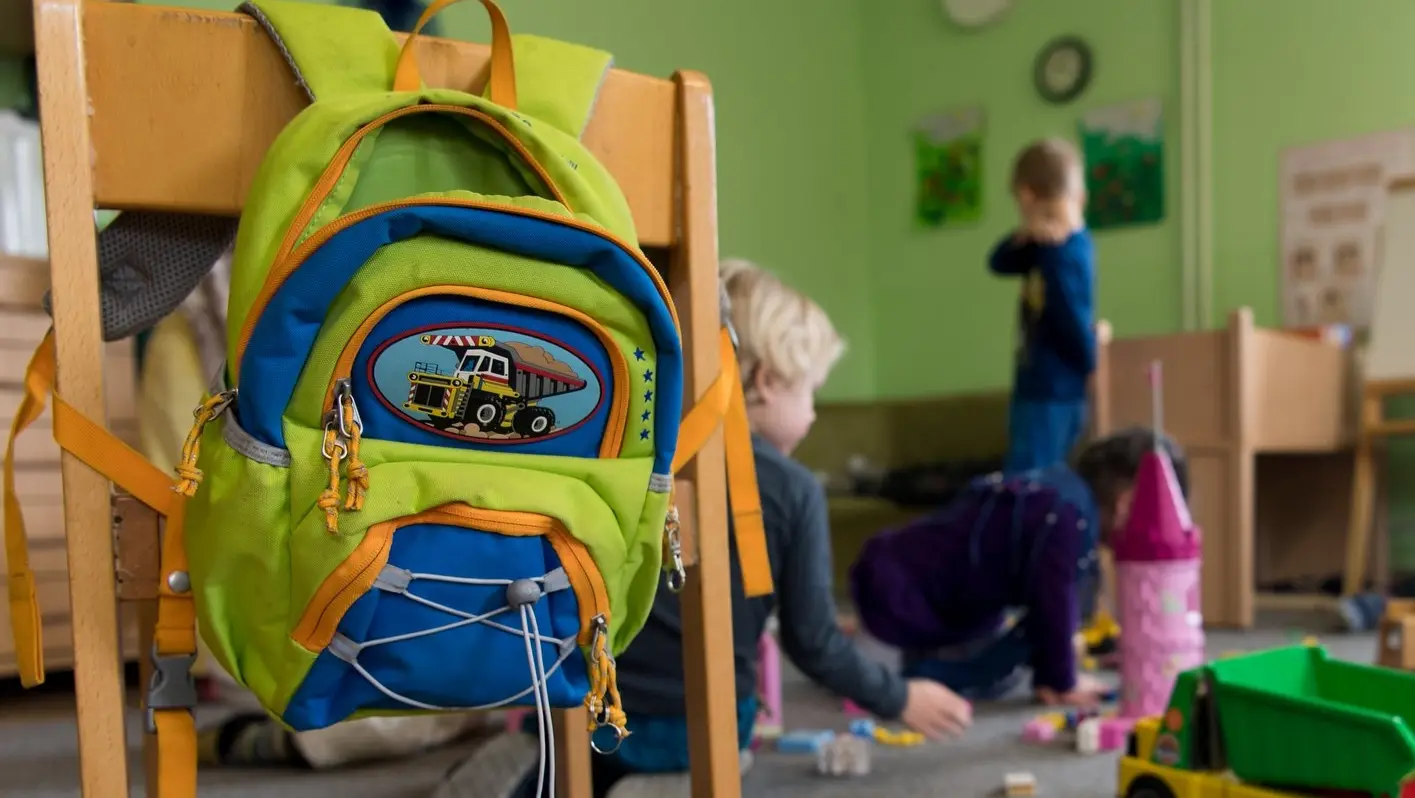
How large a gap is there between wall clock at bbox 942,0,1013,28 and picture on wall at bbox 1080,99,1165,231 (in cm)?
45

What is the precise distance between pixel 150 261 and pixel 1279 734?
3.11 feet

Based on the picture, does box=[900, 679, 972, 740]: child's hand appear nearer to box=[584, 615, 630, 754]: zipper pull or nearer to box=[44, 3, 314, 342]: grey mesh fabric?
box=[584, 615, 630, 754]: zipper pull

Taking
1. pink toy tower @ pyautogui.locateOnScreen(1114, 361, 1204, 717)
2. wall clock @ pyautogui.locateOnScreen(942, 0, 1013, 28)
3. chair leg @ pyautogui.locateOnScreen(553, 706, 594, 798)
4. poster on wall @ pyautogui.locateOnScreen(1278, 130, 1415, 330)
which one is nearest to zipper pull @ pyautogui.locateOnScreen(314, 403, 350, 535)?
chair leg @ pyautogui.locateOnScreen(553, 706, 594, 798)

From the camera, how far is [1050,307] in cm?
214

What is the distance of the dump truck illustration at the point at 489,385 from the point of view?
609 mm

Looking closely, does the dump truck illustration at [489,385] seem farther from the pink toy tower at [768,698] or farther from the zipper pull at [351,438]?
the pink toy tower at [768,698]

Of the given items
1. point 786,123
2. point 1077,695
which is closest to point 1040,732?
point 1077,695

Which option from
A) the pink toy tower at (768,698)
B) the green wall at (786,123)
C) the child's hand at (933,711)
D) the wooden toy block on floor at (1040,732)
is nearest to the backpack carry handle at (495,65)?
the child's hand at (933,711)

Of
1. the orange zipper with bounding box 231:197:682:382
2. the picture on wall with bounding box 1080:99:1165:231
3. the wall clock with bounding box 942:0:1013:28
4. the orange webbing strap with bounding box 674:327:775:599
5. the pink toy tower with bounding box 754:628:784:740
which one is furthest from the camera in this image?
the wall clock with bounding box 942:0:1013:28

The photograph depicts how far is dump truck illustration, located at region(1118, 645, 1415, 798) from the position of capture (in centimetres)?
87

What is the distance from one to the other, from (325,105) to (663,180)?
245 mm

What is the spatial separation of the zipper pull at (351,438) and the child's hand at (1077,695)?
1342 mm

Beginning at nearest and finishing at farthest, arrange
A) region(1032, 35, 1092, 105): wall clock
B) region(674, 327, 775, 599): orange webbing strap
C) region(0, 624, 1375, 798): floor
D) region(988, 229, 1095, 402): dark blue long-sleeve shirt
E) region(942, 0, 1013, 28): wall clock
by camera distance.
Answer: region(674, 327, 775, 599): orange webbing strap < region(0, 624, 1375, 798): floor < region(988, 229, 1095, 402): dark blue long-sleeve shirt < region(1032, 35, 1092, 105): wall clock < region(942, 0, 1013, 28): wall clock

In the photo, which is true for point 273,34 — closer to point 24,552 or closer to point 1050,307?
point 24,552
